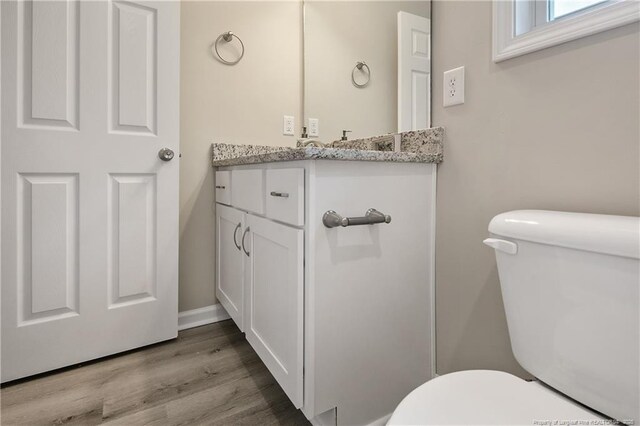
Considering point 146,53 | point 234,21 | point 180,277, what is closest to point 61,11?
point 146,53

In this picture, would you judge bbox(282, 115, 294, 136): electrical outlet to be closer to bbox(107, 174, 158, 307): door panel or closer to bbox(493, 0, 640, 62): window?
bbox(107, 174, 158, 307): door panel

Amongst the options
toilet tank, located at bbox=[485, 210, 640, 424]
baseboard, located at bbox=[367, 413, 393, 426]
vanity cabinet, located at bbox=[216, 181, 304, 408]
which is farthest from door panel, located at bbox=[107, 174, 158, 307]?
toilet tank, located at bbox=[485, 210, 640, 424]

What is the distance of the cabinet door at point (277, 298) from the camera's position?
892 millimetres

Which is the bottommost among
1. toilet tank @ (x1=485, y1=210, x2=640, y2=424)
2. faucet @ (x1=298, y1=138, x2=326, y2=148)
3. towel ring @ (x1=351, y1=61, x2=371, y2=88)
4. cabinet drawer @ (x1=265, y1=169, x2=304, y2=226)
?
toilet tank @ (x1=485, y1=210, x2=640, y2=424)

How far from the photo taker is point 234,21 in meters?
1.76

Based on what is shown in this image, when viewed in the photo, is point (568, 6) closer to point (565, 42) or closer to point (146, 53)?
point (565, 42)

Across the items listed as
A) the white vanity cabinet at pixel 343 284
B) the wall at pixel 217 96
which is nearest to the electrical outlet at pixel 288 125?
the wall at pixel 217 96

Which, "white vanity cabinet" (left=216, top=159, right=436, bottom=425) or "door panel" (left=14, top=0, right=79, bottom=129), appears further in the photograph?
"door panel" (left=14, top=0, right=79, bottom=129)

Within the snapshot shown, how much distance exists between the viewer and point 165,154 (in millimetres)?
1490

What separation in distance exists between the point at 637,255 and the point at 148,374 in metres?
1.54

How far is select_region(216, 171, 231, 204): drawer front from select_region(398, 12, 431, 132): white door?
2.67ft

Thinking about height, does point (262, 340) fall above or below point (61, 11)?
below

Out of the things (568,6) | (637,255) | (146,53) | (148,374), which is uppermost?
(146,53)

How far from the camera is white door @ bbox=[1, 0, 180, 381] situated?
1.23m
